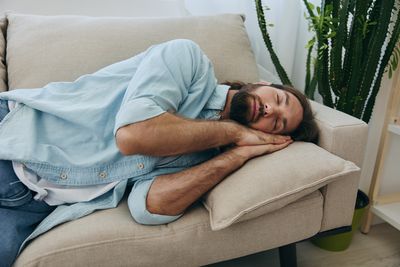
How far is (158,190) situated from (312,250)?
838mm

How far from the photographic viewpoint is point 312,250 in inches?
59.0

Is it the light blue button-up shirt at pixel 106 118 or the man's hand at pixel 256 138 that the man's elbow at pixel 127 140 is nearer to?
the light blue button-up shirt at pixel 106 118

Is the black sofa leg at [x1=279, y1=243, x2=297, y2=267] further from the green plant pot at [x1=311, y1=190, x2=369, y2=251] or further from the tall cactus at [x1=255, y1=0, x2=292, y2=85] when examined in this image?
the tall cactus at [x1=255, y1=0, x2=292, y2=85]

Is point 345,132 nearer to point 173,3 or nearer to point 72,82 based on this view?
point 72,82

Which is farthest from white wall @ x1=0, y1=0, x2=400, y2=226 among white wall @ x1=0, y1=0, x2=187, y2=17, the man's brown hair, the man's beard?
the man's beard

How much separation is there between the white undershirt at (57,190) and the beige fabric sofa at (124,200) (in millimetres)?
80

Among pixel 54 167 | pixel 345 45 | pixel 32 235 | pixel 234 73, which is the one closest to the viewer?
Result: pixel 32 235

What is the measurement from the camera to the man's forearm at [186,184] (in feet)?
3.17

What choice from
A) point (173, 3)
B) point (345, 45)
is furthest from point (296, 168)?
point (173, 3)

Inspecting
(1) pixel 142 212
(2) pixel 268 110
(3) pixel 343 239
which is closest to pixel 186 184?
(1) pixel 142 212

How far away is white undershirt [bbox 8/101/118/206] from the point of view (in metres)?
1.02

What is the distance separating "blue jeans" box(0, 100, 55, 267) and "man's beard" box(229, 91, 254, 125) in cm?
65

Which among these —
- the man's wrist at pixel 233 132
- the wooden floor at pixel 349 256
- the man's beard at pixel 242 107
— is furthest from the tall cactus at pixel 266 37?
the wooden floor at pixel 349 256

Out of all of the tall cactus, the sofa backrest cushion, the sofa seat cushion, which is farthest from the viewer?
the tall cactus
